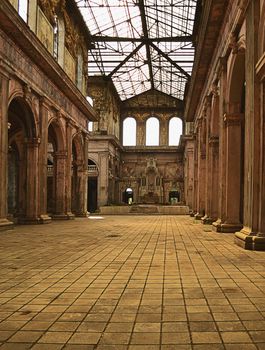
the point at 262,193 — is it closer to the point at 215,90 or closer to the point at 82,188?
the point at 215,90

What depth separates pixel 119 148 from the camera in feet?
→ 153

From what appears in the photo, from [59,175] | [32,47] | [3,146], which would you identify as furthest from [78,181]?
[3,146]

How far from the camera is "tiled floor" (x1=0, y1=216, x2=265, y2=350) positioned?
3.46 m

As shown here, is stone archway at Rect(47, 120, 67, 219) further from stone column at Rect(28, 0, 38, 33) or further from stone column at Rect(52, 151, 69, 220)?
stone column at Rect(28, 0, 38, 33)

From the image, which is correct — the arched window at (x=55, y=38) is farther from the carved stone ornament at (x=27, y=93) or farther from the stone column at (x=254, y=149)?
the stone column at (x=254, y=149)

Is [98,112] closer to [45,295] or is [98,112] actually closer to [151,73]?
[151,73]

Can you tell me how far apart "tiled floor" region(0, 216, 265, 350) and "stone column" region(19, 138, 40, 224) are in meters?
9.74

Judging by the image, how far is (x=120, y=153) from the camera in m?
49.2

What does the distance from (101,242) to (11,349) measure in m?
7.83

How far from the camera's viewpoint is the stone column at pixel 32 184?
1825 centimetres

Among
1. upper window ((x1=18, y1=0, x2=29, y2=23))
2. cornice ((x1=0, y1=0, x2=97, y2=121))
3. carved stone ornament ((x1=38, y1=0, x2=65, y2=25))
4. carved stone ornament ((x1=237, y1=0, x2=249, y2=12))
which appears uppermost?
carved stone ornament ((x1=38, y1=0, x2=65, y2=25))

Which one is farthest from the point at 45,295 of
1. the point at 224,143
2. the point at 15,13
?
the point at 15,13

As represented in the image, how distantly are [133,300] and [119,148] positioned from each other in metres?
42.0

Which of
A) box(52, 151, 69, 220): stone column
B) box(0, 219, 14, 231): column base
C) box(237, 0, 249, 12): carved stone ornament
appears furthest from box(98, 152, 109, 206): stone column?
box(237, 0, 249, 12): carved stone ornament
